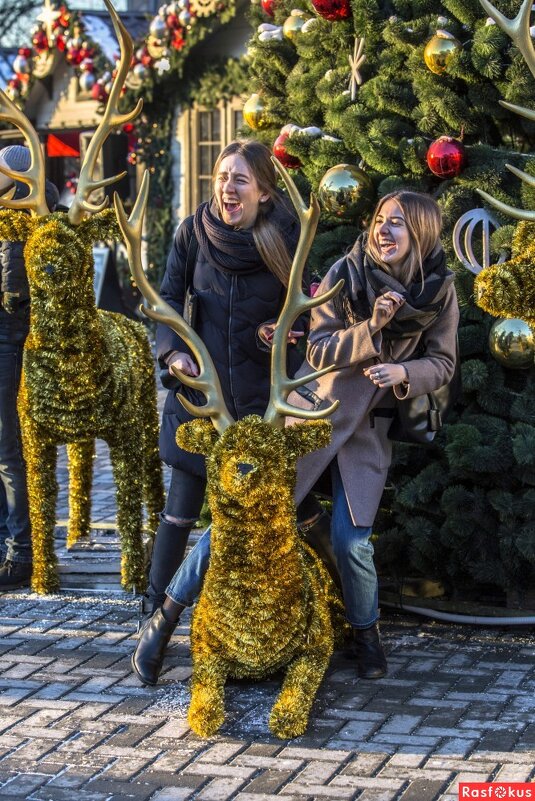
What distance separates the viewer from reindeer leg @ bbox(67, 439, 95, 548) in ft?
21.4

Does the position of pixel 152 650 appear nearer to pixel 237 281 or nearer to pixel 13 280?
pixel 237 281

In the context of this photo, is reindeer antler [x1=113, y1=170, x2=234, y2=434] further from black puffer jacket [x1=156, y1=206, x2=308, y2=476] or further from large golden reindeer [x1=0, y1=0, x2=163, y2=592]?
large golden reindeer [x1=0, y1=0, x2=163, y2=592]

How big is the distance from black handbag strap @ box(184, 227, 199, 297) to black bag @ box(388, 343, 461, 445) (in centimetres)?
94

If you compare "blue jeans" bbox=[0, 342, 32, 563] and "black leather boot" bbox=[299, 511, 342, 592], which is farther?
"blue jeans" bbox=[0, 342, 32, 563]

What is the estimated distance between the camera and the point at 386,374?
455cm

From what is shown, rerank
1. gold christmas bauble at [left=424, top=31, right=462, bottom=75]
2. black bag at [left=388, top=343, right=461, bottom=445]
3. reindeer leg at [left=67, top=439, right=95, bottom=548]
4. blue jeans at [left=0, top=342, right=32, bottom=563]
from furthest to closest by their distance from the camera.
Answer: reindeer leg at [left=67, top=439, right=95, bottom=548]
blue jeans at [left=0, top=342, right=32, bottom=563]
gold christmas bauble at [left=424, top=31, right=462, bottom=75]
black bag at [left=388, top=343, right=461, bottom=445]

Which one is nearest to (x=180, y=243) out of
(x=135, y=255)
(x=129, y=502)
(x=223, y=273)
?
(x=223, y=273)

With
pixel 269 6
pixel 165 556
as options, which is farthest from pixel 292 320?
pixel 269 6

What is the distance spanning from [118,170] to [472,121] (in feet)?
34.0

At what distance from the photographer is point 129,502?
5797 mm

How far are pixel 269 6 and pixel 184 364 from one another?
261cm

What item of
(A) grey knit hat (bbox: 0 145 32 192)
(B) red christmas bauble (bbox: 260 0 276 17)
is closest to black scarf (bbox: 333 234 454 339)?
(A) grey knit hat (bbox: 0 145 32 192)

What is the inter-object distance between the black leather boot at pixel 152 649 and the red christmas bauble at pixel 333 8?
279 cm

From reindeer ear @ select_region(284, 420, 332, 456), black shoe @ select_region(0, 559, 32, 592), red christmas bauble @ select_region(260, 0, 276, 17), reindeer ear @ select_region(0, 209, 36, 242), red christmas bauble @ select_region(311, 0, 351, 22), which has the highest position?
red christmas bauble @ select_region(260, 0, 276, 17)
